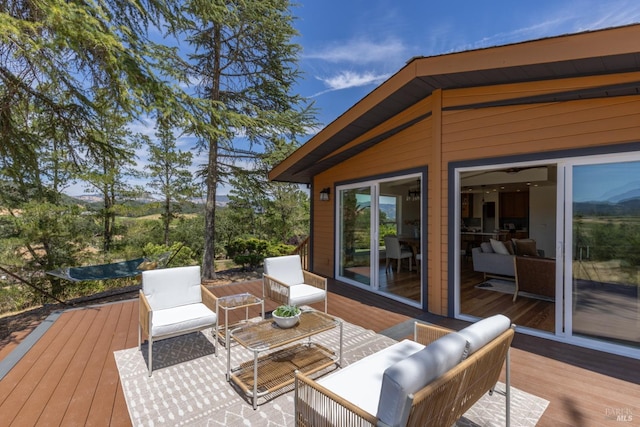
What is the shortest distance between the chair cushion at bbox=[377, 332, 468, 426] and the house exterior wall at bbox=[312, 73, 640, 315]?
2999 mm

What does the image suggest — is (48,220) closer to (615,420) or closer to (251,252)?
(251,252)

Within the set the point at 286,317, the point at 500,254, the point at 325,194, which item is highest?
the point at 325,194

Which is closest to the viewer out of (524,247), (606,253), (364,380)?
(364,380)

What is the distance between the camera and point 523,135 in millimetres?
3531

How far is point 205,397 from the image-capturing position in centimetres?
245

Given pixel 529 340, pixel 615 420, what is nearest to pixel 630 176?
pixel 529 340

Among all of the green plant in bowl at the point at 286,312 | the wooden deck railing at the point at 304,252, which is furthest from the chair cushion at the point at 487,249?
the green plant in bowl at the point at 286,312

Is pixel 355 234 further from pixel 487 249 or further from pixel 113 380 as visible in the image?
pixel 113 380

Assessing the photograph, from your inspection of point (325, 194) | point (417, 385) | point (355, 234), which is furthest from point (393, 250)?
point (417, 385)

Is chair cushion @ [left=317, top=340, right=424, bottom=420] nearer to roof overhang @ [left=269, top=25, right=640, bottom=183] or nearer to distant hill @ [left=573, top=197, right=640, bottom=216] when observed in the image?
distant hill @ [left=573, top=197, right=640, bottom=216]

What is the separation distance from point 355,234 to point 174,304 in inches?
151

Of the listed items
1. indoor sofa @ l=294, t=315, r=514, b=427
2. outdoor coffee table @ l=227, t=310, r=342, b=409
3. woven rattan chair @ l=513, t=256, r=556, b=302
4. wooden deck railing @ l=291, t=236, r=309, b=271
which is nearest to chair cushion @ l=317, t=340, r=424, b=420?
indoor sofa @ l=294, t=315, r=514, b=427

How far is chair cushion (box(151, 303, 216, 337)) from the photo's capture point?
2924mm

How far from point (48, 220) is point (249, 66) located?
6681 mm
